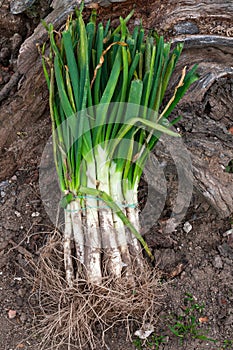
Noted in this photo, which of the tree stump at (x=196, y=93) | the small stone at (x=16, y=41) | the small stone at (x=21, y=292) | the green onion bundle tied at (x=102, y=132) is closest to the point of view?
the green onion bundle tied at (x=102, y=132)

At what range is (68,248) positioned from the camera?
1.96 m

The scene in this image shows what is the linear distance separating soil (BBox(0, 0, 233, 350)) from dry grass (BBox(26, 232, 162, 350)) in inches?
1.7

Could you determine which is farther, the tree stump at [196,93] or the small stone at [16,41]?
the small stone at [16,41]

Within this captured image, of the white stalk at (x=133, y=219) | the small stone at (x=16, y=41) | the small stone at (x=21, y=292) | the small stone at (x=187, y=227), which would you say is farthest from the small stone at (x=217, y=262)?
the small stone at (x=16, y=41)

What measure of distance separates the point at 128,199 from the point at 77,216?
7.9 inches

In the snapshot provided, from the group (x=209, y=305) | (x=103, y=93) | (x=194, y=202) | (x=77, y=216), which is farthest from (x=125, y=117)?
(x=209, y=305)

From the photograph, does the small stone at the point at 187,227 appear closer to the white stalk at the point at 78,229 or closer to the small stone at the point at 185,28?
the white stalk at the point at 78,229

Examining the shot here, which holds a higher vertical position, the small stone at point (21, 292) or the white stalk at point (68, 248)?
the white stalk at point (68, 248)

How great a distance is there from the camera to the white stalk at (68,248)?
1936 millimetres

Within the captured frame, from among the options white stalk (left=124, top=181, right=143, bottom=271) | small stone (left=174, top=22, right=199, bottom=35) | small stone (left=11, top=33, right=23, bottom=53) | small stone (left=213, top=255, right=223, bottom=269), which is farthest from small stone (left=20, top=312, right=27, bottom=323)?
small stone (left=174, top=22, right=199, bottom=35)

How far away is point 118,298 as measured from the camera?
6.19ft

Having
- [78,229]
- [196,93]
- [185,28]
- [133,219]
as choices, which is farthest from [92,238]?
[185,28]

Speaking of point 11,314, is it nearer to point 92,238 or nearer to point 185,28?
point 92,238

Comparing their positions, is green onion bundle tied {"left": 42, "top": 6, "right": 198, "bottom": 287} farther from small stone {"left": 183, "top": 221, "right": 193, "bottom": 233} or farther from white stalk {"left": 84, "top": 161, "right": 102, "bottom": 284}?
small stone {"left": 183, "top": 221, "right": 193, "bottom": 233}
